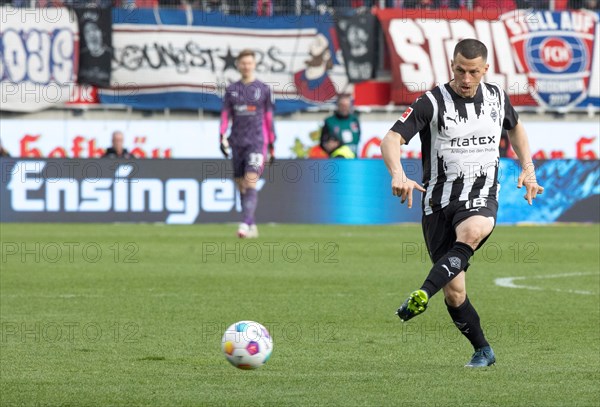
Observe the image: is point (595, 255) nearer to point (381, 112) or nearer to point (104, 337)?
point (104, 337)

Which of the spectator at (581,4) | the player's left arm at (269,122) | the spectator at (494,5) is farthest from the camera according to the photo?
the spectator at (581,4)

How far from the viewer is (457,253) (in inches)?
260

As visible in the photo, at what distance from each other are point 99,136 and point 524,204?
10.8 meters

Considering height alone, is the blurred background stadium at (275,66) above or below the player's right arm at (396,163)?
below

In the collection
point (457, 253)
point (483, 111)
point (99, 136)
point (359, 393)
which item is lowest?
point (99, 136)

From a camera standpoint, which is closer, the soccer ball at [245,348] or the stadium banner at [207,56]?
the soccer ball at [245,348]

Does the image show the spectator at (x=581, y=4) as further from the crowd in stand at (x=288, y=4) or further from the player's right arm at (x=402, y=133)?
the player's right arm at (x=402, y=133)

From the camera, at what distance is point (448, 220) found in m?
6.94

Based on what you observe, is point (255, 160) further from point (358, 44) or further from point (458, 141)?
point (358, 44)

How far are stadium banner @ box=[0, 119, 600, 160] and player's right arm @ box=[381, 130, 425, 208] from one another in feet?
68.0

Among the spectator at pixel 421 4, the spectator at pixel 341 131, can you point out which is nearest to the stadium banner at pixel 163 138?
the spectator at pixel 421 4

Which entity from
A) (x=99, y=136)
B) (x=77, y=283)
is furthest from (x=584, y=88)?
(x=77, y=283)

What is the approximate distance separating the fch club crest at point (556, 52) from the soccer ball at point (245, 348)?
77.4 ft

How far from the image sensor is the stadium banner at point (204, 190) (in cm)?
1983
